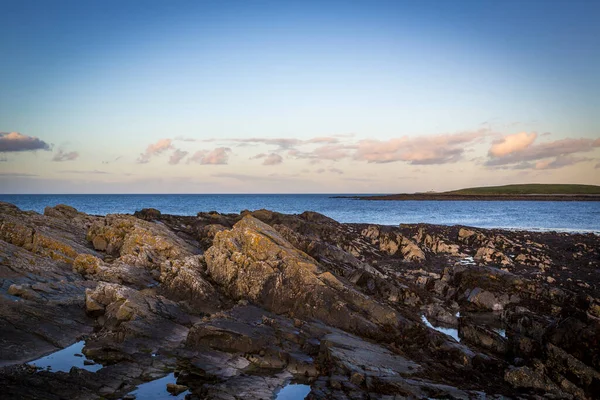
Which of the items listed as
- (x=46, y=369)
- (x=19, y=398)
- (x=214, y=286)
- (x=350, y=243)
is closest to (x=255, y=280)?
(x=214, y=286)

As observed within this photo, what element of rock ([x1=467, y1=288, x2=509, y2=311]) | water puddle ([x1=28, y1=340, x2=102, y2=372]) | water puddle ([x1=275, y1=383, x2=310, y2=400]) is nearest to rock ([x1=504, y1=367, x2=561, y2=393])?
water puddle ([x1=275, y1=383, x2=310, y2=400])

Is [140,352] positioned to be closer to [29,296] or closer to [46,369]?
[46,369]

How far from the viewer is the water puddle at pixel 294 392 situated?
10.6 metres

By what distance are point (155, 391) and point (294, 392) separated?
3.72 meters

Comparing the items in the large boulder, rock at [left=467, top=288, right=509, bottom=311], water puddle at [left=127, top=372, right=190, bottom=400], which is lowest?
rock at [left=467, top=288, right=509, bottom=311]

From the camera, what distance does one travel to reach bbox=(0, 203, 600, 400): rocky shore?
443 inches

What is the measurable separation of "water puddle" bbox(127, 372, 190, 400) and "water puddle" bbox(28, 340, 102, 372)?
1878mm

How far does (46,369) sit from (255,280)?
8.72 m

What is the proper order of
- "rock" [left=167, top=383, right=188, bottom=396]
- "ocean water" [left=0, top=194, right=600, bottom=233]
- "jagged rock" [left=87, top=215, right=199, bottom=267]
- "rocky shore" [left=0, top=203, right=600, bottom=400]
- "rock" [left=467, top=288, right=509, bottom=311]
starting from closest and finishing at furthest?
"rock" [left=167, top=383, right=188, bottom=396]
"rocky shore" [left=0, top=203, right=600, bottom=400]
"rock" [left=467, top=288, right=509, bottom=311]
"jagged rock" [left=87, top=215, right=199, bottom=267]
"ocean water" [left=0, top=194, right=600, bottom=233]

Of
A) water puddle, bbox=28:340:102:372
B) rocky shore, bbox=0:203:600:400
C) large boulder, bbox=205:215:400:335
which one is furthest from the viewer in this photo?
large boulder, bbox=205:215:400:335

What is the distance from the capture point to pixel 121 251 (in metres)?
22.8

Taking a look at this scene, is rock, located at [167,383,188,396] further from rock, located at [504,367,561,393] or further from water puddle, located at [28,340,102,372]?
rock, located at [504,367,561,393]

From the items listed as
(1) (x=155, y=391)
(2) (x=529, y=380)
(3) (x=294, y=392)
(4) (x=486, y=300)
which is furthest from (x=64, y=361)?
(4) (x=486, y=300)

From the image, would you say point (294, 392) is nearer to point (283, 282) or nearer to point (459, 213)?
point (283, 282)
